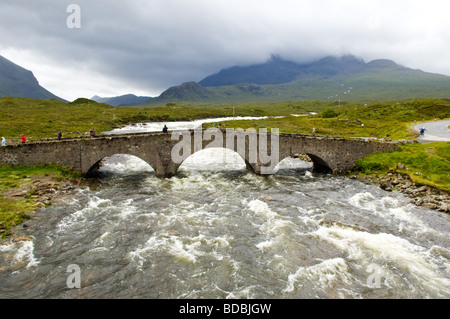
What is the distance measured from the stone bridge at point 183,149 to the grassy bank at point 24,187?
3.60 feet

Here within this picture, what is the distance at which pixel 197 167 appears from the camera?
40375 millimetres

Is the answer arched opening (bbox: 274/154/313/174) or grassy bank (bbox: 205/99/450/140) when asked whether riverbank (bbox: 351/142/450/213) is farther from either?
grassy bank (bbox: 205/99/450/140)

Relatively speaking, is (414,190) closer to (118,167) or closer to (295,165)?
(295,165)

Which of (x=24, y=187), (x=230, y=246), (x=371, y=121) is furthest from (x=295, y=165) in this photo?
(x=371, y=121)

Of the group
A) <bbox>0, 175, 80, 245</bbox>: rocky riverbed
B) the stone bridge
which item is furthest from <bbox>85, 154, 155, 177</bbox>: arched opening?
<bbox>0, 175, 80, 245</bbox>: rocky riverbed

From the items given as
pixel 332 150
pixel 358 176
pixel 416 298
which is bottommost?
pixel 416 298

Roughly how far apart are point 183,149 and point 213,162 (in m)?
9.97

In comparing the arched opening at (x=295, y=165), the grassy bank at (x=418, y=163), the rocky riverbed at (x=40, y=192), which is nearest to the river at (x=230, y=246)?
the rocky riverbed at (x=40, y=192)

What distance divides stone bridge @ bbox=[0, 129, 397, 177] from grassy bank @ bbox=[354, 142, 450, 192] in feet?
5.12

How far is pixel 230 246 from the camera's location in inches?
741

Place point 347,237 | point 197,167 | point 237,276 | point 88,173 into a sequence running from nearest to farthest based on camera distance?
1. point 237,276
2. point 347,237
3. point 88,173
4. point 197,167
